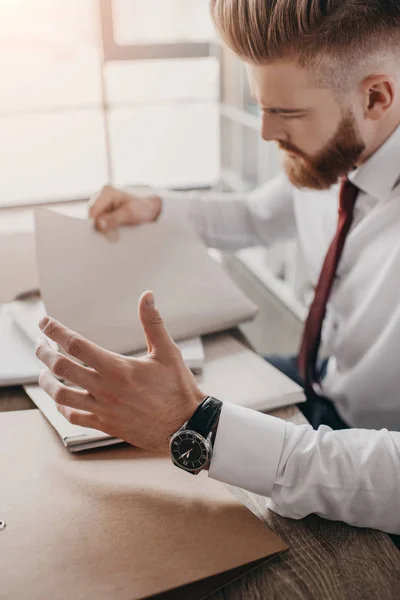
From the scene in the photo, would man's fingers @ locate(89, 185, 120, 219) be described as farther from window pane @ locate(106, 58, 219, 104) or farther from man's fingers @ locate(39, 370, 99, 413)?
window pane @ locate(106, 58, 219, 104)

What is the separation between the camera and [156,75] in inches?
90.4

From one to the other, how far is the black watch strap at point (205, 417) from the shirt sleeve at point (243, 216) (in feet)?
2.31

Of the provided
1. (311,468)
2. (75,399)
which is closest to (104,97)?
(75,399)

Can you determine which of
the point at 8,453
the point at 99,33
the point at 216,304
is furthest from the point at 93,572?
the point at 99,33

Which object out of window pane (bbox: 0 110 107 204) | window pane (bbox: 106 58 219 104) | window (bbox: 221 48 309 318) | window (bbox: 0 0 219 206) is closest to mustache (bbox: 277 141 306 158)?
Result: window (bbox: 221 48 309 318)

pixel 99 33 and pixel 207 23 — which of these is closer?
pixel 99 33

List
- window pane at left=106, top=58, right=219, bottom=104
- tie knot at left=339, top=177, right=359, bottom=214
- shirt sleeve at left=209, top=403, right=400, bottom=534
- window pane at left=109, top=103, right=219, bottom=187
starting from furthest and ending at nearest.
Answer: window pane at left=109, top=103, right=219, bottom=187 < window pane at left=106, top=58, right=219, bottom=104 < tie knot at left=339, top=177, right=359, bottom=214 < shirt sleeve at left=209, top=403, right=400, bottom=534

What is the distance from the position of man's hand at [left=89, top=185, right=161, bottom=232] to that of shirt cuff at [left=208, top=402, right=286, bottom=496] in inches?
20.5

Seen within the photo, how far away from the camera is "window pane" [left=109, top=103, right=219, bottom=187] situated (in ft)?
7.88

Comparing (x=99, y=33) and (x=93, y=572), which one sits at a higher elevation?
(x=99, y=33)

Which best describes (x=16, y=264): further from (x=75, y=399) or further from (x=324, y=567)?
(x=324, y=567)

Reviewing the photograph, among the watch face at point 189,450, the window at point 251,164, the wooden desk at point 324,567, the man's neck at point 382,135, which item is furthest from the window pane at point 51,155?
the wooden desk at point 324,567

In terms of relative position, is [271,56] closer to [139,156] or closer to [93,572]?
[93,572]

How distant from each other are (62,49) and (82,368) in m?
1.76
